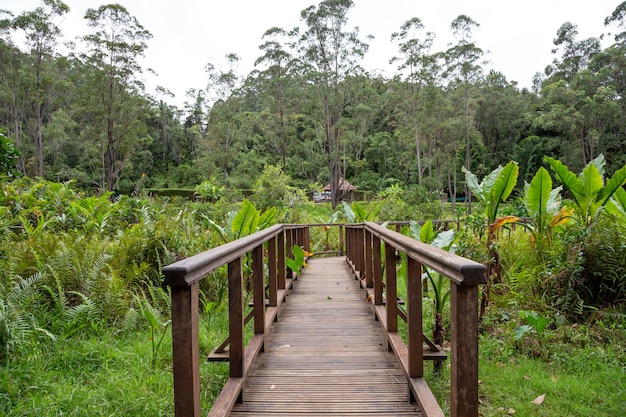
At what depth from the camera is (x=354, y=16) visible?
2466 centimetres

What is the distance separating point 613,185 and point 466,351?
13.3 feet

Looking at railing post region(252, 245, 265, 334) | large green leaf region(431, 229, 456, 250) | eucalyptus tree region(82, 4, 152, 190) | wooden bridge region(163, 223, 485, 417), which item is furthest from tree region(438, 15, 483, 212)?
railing post region(252, 245, 265, 334)

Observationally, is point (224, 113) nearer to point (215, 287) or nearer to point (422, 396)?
point (215, 287)

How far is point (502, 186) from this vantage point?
161 inches

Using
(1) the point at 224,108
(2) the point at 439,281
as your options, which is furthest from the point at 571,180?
(1) the point at 224,108

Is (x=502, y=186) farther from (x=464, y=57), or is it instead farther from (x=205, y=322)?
(x=464, y=57)

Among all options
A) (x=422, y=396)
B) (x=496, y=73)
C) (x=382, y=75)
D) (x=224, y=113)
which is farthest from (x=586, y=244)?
(x=496, y=73)

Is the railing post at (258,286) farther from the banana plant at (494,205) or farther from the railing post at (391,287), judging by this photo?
the banana plant at (494,205)

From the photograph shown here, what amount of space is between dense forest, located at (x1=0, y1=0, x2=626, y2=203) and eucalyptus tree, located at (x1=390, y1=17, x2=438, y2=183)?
0.24 ft

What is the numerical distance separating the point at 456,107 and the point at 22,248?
3087cm

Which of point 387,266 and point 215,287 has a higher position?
point 387,266

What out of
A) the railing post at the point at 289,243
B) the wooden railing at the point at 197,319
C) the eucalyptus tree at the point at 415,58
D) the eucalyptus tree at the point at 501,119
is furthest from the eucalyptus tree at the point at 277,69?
the wooden railing at the point at 197,319

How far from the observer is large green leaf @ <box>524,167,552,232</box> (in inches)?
171

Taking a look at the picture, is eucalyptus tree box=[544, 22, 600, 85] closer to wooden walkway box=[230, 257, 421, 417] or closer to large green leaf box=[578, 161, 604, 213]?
large green leaf box=[578, 161, 604, 213]
